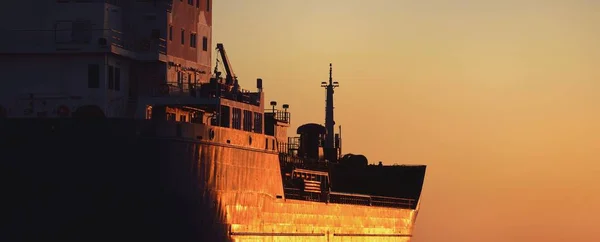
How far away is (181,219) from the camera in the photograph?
5831 centimetres

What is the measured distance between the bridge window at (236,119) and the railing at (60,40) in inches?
198

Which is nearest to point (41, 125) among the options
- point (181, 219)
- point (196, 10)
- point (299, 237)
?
point (181, 219)

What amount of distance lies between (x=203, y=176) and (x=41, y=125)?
689cm

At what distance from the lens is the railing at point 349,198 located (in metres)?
73.6

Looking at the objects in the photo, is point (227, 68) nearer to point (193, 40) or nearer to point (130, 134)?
point (193, 40)

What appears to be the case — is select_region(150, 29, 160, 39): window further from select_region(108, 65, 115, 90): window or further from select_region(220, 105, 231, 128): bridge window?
select_region(220, 105, 231, 128): bridge window

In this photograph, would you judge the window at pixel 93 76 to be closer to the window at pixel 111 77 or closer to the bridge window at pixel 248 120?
the window at pixel 111 77

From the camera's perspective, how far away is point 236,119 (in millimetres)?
63875

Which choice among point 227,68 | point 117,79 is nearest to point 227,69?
point 227,68

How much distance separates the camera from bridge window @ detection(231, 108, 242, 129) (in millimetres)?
63469

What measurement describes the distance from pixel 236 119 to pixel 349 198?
62.2 feet

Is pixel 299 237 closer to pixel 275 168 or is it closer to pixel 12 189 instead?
pixel 275 168

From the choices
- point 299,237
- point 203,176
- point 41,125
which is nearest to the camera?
point 41,125

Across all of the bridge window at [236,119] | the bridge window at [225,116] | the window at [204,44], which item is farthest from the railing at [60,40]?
the window at [204,44]
